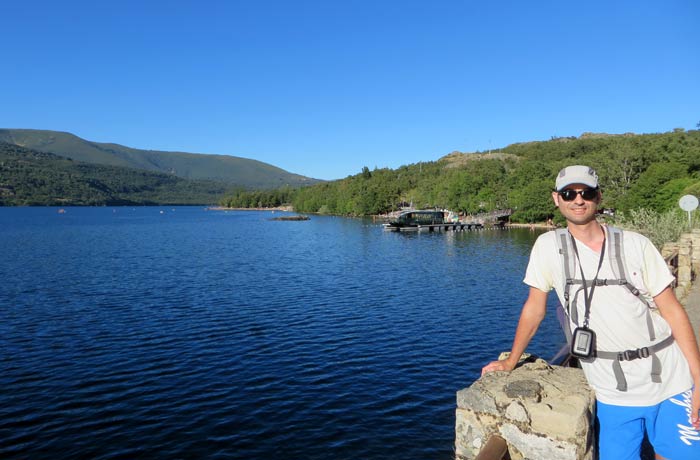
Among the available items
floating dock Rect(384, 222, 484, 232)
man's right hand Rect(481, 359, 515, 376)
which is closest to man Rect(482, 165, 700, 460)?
man's right hand Rect(481, 359, 515, 376)

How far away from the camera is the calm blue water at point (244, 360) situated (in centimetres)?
1125

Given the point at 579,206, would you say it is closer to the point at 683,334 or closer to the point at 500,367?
the point at 683,334

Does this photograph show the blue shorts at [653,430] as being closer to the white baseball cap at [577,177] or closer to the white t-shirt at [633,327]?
the white t-shirt at [633,327]

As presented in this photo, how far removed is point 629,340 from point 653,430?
748mm

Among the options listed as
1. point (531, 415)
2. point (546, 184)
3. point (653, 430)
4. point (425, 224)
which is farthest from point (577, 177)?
point (546, 184)

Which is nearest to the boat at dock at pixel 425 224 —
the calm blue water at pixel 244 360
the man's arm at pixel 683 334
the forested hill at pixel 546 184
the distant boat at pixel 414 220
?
the distant boat at pixel 414 220

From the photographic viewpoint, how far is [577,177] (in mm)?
3639

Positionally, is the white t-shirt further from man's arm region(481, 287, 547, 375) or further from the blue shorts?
man's arm region(481, 287, 547, 375)

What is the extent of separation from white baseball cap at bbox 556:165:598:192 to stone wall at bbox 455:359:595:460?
1.67 m

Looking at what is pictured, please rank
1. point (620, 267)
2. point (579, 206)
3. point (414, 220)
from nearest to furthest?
point (620, 267) → point (579, 206) → point (414, 220)

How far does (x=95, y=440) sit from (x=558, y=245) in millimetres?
12477

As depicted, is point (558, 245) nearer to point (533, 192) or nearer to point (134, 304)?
point (134, 304)

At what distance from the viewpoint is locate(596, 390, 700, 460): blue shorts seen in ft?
10.9

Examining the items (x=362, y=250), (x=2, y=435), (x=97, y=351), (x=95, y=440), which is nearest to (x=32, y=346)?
(x=97, y=351)
